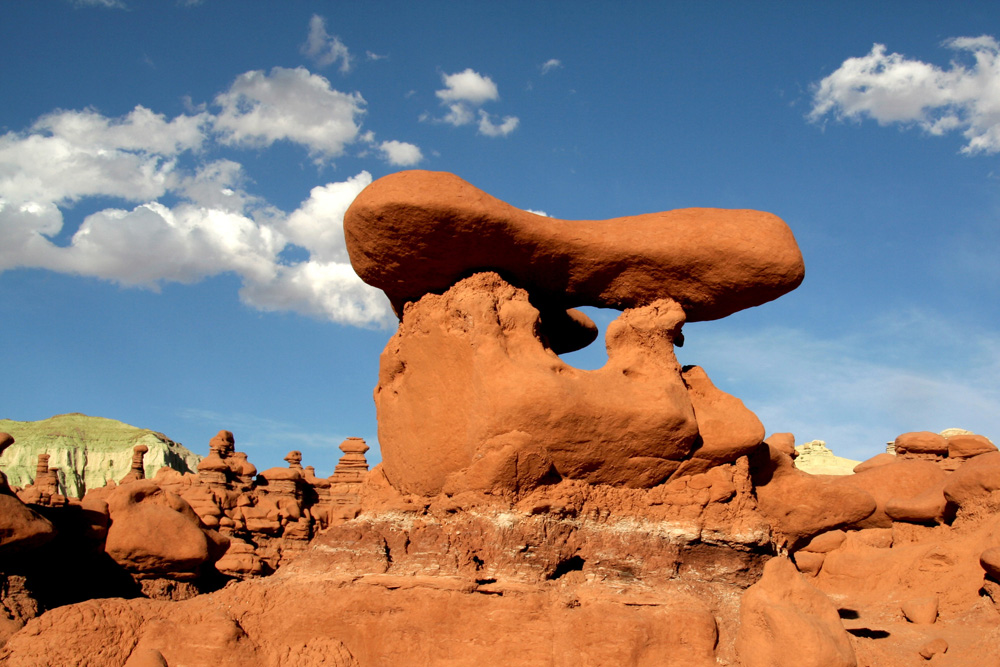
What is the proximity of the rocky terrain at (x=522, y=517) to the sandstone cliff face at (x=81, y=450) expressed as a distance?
42.9m

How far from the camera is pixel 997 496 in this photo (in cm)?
980

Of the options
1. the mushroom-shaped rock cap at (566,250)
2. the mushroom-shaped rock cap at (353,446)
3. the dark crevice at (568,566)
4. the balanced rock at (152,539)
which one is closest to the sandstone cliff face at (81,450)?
the mushroom-shaped rock cap at (353,446)

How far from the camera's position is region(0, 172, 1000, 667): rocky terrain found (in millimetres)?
6250

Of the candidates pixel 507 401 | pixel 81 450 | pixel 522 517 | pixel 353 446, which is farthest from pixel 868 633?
pixel 81 450

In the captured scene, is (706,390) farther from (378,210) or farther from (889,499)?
(889,499)

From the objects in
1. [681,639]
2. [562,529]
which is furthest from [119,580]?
[681,639]

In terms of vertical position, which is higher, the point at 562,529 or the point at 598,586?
the point at 562,529

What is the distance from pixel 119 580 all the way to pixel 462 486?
3.53m

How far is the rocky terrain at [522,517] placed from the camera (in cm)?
625

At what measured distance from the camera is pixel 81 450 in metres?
50.2

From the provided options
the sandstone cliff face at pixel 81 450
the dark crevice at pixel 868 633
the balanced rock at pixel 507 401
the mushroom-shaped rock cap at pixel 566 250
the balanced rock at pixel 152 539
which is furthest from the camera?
the sandstone cliff face at pixel 81 450

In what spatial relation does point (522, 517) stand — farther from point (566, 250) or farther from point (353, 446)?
point (353, 446)

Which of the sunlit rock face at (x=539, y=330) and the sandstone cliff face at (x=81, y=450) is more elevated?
the sandstone cliff face at (x=81, y=450)

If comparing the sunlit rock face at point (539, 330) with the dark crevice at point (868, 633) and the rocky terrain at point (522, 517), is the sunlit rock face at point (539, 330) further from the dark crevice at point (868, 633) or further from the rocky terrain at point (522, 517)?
the dark crevice at point (868, 633)
